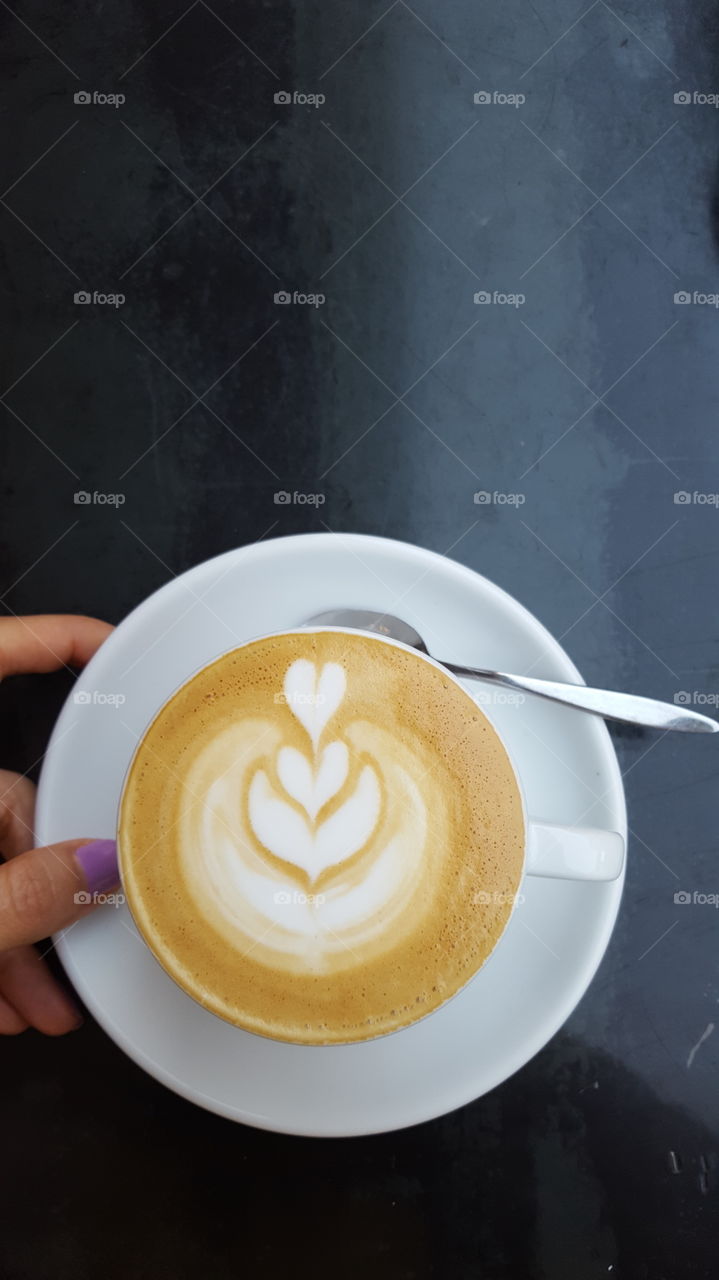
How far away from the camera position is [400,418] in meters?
1.11

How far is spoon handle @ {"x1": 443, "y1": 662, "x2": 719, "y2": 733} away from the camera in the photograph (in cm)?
88

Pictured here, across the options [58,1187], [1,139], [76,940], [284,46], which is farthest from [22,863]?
[284,46]

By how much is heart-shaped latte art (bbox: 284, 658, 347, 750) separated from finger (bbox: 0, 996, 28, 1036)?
556mm

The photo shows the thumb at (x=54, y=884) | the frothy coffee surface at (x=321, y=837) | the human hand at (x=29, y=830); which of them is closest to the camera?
the frothy coffee surface at (x=321, y=837)

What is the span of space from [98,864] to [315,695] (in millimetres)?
282

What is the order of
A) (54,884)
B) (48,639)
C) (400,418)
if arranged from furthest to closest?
(400,418) → (48,639) → (54,884)

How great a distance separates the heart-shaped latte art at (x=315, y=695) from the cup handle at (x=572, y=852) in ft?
0.64

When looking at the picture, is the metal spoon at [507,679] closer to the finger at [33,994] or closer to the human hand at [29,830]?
the human hand at [29,830]

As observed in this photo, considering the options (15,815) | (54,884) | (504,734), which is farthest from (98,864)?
(504,734)

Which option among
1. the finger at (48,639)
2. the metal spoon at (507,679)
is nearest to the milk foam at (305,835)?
the metal spoon at (507,679)

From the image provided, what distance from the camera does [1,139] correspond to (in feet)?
3.68

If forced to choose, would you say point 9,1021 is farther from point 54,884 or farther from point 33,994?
point 54,884

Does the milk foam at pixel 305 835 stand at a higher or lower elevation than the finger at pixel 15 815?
higher

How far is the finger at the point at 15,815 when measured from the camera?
40.9 inches
